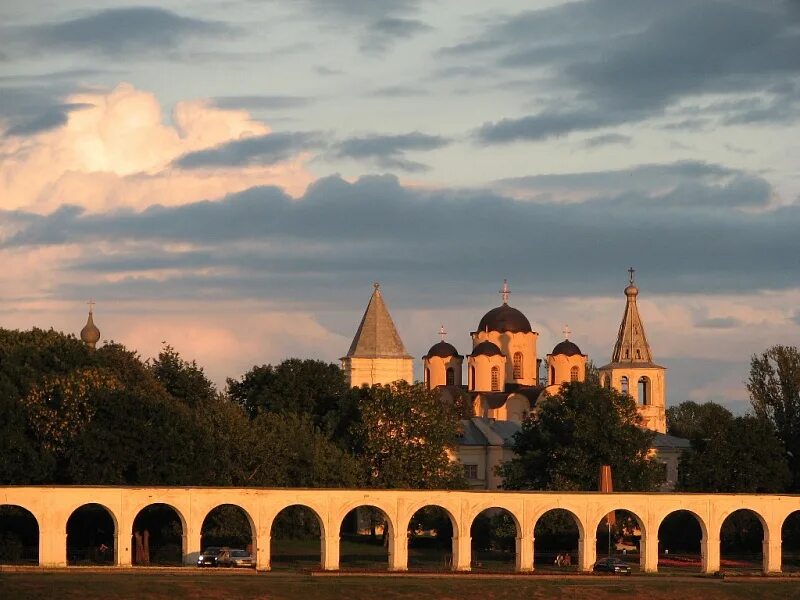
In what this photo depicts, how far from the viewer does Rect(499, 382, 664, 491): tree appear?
101 meters

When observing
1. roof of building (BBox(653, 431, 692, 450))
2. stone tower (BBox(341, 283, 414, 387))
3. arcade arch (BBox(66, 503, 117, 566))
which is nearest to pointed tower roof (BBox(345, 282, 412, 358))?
stone tower (BBox(341, 283, 414, 387))

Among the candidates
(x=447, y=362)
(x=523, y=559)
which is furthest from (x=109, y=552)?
(x=447, y=362)

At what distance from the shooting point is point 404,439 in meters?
107

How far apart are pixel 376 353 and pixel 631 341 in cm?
3157

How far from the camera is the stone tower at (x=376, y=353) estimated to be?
438ft

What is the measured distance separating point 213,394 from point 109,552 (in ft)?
76.3

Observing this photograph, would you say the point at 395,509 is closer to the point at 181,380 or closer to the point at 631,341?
the point at 181,380

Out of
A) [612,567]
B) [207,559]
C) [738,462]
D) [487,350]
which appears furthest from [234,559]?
[487,350]

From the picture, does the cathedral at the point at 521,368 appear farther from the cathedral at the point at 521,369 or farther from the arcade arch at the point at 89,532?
the arcade arch at the point at 89,532

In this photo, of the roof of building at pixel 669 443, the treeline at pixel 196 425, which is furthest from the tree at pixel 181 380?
the roof of building at pixel 669 443

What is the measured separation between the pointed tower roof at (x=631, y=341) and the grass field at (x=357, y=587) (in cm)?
7826

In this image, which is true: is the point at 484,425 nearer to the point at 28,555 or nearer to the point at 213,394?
the point at 213,394

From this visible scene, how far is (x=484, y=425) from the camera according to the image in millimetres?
→ 136500

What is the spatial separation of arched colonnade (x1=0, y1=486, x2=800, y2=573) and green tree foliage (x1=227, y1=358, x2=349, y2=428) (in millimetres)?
33763
